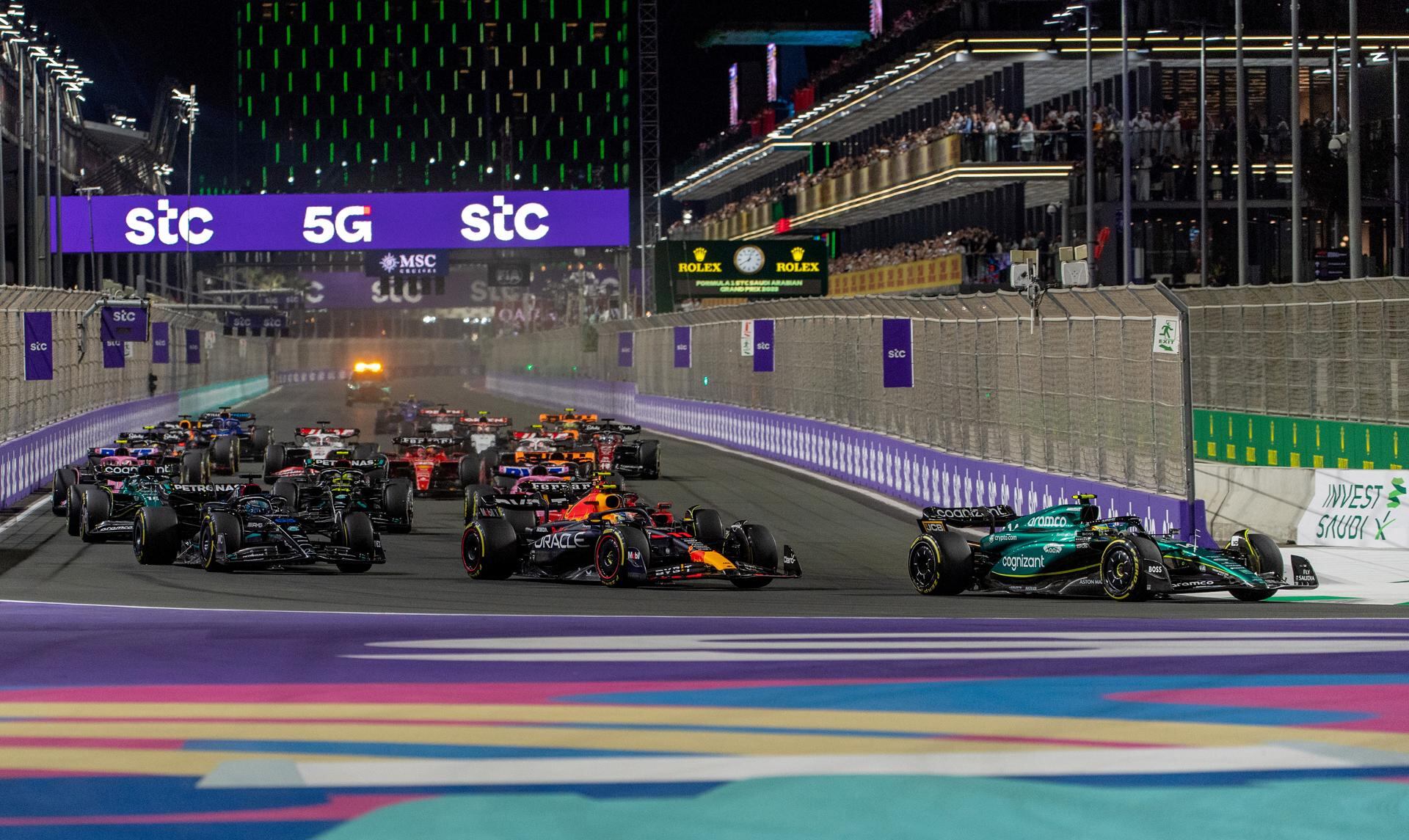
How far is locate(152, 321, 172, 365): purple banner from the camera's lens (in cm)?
5466

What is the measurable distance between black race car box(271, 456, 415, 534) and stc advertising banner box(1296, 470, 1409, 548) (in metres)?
9.85

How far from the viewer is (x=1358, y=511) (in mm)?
20391

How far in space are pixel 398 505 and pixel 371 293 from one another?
85791mm

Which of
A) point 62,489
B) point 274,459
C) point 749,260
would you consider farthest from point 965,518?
point 749,260

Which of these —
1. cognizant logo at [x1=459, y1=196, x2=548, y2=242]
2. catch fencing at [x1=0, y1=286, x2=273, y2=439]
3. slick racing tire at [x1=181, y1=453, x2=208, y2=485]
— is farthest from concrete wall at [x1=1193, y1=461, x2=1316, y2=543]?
cognizant logo at [x1=459, y1=196, x2=548, y2=242]

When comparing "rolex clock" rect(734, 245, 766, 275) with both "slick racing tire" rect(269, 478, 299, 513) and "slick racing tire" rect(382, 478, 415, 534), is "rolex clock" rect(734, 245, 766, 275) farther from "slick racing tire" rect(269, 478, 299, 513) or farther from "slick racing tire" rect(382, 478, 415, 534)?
"slick racing tire" rect(269, 478, 299, 513)

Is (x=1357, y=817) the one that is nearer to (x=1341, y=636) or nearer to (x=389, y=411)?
(x=1341, y=636)

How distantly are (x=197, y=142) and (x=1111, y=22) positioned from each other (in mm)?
129299

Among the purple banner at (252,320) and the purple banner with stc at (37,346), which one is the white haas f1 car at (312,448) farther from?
the purple banner at (252,320)

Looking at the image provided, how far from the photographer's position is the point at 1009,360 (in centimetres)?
2517

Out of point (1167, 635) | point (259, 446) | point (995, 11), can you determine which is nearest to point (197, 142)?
point (995, 11)

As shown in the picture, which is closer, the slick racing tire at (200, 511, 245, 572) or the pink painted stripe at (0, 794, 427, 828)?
the pink painted stripe at (0, 794, 427, 828)

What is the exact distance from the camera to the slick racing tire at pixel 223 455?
3403 cm

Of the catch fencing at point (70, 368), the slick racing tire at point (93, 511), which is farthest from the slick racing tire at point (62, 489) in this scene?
the slick racing tire at point (93, 511)
